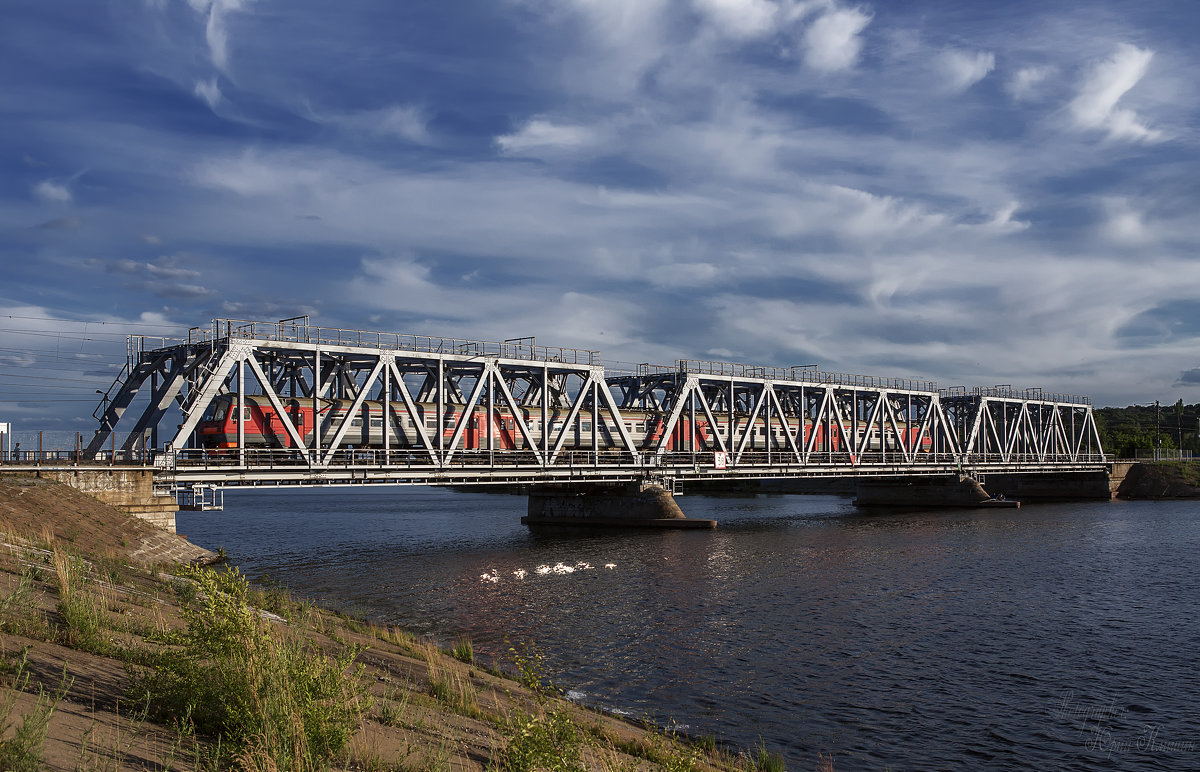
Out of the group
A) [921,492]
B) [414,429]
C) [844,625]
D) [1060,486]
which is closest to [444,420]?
[414,429]

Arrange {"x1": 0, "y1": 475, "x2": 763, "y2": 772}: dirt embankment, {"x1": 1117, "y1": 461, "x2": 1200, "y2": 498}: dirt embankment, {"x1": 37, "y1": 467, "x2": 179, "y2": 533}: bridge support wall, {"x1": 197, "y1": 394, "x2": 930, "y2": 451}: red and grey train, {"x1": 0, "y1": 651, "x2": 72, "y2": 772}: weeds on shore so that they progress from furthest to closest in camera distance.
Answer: {"x1": 1117, "y1": 461, "x2": 1200, "y2": 498}: dirt embankment, {"x1": 197, "y1": 394, "x2": 930, "y2": 451}: red and grey train, {"x1": 37, "y1": 467, "x2": 179, "y2": 533}: bridge support wall, {"x1": 0, "y1": 475, "x2": 763, "y2": 772}: dirt embankment, {"x1": 0, "y1": 651, "x2": 72, "y2": 772}: weeds on shore

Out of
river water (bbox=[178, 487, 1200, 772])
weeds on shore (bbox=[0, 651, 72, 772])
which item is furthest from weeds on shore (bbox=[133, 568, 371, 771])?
river water (bbox=[178, 487, 1200, 772])

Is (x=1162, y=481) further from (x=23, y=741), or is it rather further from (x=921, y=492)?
(x=23, y=741)

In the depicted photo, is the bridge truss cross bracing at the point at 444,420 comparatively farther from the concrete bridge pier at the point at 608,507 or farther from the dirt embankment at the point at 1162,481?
the dirt embankment at the point at 1162,481

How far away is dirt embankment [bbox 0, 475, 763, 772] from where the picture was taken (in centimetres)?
888

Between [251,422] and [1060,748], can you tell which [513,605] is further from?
[251,422]

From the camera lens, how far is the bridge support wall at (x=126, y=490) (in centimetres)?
3875

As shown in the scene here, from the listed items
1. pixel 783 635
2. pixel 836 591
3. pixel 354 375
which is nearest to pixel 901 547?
pixel 836 591

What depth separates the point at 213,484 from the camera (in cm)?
4441

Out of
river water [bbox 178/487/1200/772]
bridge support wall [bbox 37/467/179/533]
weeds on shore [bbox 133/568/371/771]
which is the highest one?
bridge support wall [bbox 37/467/179/533]

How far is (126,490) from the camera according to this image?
1590 inches

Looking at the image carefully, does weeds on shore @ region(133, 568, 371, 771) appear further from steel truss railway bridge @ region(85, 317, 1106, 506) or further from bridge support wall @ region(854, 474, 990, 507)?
bridge support wall @ region(854, 474, 990, 507)

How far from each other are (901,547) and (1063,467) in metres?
71.4

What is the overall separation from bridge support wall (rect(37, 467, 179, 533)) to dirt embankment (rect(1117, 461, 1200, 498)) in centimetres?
12216
